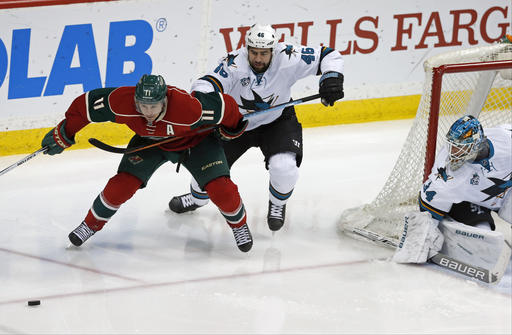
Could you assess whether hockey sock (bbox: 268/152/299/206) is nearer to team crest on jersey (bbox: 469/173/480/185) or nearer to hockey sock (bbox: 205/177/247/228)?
hockey sock (bbox: 205/177/247/228)

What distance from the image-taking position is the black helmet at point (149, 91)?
359 cm

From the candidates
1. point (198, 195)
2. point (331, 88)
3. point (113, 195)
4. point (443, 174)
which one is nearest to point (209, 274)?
point (113, 195)

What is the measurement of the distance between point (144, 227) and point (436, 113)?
1.49 metres

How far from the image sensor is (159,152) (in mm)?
3953

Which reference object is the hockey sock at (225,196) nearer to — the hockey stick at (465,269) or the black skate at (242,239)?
the black skate at (242,239)

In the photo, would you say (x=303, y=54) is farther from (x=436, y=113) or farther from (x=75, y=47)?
(x=75, y=47)

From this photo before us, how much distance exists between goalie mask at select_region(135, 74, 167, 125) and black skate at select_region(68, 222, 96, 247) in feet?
2.25

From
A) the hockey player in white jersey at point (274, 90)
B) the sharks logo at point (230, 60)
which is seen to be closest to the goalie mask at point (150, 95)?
the hockey player in white jersey at point (274, 90)

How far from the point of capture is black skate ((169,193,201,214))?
4566mm

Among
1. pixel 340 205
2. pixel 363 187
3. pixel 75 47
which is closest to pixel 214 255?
pixel 340 205

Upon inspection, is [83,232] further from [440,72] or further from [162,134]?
[440,72]

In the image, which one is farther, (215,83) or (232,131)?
(215,83)

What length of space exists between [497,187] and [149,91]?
1519 mm

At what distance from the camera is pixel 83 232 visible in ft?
13.3
